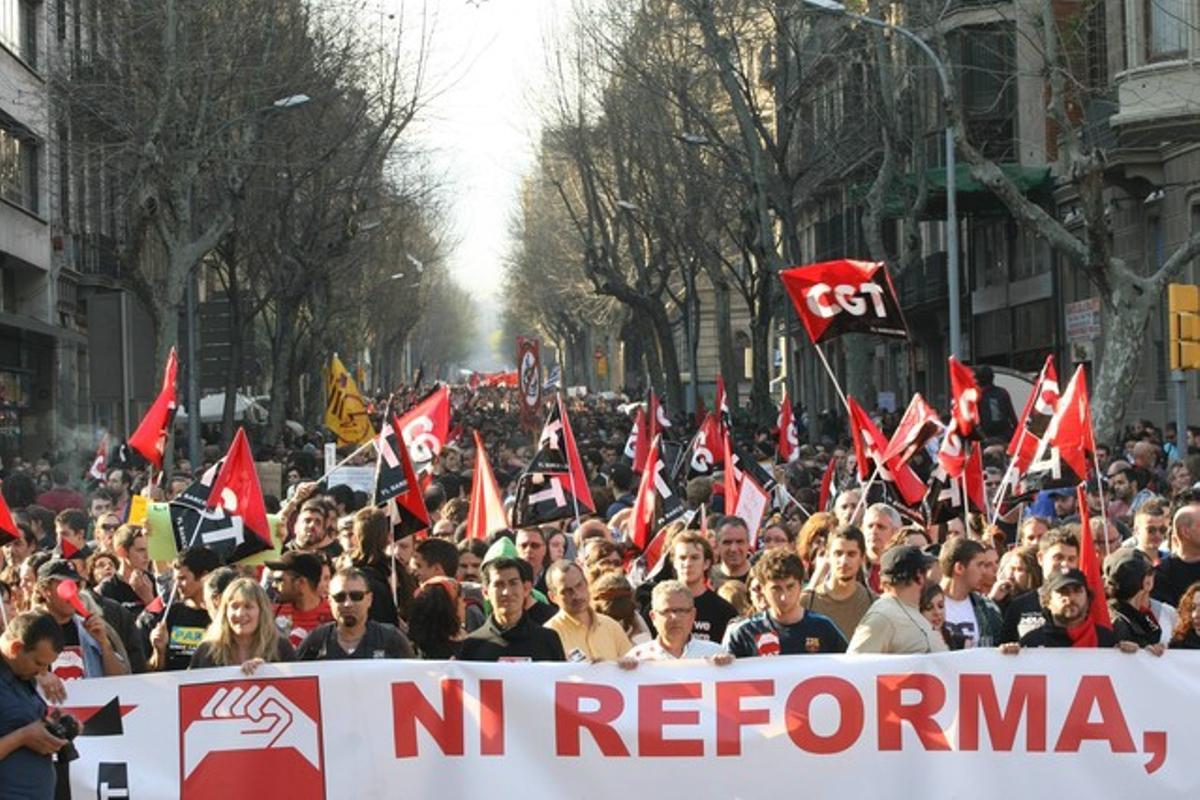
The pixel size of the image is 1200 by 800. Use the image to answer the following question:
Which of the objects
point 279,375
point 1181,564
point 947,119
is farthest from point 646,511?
point 279,375

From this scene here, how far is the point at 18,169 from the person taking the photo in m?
40.8

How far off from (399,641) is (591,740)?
3.02 feet

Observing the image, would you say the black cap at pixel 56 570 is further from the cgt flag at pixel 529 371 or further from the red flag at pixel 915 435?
the cgt flag at pixel 529 371

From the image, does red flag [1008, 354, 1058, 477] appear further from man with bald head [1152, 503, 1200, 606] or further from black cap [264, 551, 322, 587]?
black cap [264, 551, 322, 587]

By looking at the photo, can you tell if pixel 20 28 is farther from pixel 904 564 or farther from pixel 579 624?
pixel 904 564

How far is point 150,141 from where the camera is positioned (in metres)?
28.7

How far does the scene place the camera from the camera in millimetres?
7500

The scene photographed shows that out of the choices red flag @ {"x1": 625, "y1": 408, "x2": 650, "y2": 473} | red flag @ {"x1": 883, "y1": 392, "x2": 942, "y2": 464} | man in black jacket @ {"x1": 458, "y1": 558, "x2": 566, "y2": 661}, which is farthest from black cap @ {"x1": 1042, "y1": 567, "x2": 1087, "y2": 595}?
red flag @ {"x1": 625, "y1": 408, "x2": 650, "y2": 473}

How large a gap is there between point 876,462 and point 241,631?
21.3 ft

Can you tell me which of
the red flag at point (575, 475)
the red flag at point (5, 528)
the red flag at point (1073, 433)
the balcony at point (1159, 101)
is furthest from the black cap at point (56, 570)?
the balcony at point (1159, 101)

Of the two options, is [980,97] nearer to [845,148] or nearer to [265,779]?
[845,148]

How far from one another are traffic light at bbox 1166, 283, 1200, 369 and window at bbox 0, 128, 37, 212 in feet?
82.0

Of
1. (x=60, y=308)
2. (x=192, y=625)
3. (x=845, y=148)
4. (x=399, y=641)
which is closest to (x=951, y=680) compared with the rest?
(x=399, y=641)

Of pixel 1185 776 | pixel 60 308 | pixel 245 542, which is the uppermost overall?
pixel 60 308
